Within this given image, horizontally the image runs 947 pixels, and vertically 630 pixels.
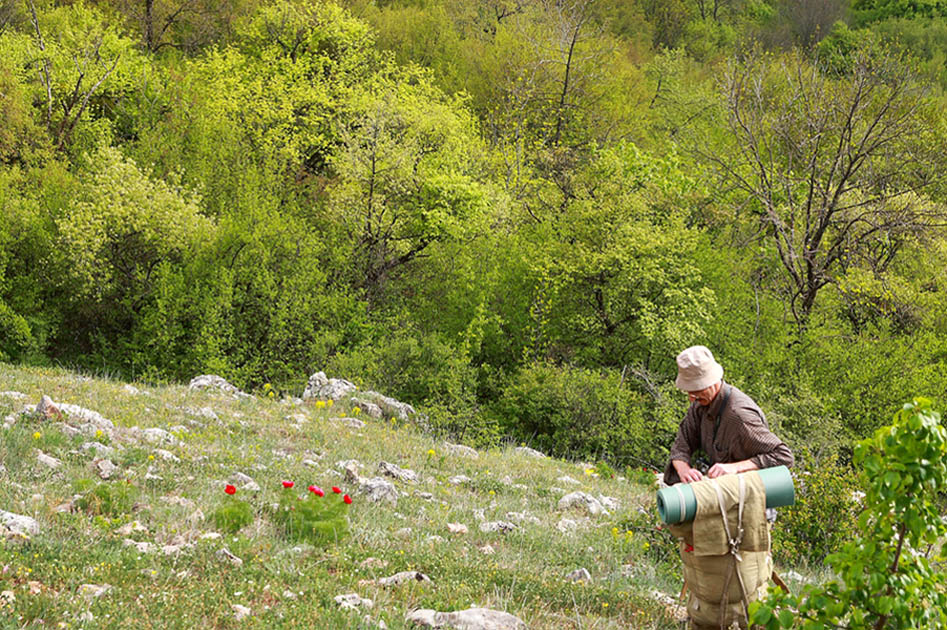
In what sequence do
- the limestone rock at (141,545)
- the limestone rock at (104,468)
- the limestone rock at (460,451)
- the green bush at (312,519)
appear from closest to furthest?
the limestone rock at (141,545) → the green bush at (312,519) → the limestone rock at (104,468) → the limestone rock at (460,451)

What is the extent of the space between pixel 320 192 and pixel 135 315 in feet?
41.5

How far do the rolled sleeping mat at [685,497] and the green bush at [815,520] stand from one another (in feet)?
14.0

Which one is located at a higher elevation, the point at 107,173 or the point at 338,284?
the point at 107,173

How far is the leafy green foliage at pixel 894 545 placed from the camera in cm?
330

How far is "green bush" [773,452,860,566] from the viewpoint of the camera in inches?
351

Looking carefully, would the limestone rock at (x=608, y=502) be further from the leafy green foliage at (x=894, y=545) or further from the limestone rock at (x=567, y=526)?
the leafy green foliage at (x=894, y=545)

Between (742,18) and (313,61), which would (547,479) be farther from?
(742,18)

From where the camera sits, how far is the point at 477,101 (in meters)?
46.0

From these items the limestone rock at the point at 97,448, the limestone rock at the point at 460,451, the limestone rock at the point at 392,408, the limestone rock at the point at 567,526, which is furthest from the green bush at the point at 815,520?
the limestone rock at the point at 392,408

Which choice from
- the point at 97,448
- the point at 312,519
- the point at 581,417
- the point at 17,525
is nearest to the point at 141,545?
the point at 17,525

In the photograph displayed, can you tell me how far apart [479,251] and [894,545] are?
25.8m

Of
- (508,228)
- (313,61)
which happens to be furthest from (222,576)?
(313,61)

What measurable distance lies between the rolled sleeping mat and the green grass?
1.10 meters

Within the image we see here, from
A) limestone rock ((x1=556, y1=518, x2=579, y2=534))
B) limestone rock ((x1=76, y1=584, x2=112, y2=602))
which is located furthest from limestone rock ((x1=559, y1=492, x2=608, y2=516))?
limestone rock ((x1=76, y1=584, x2=112, y2=602))
